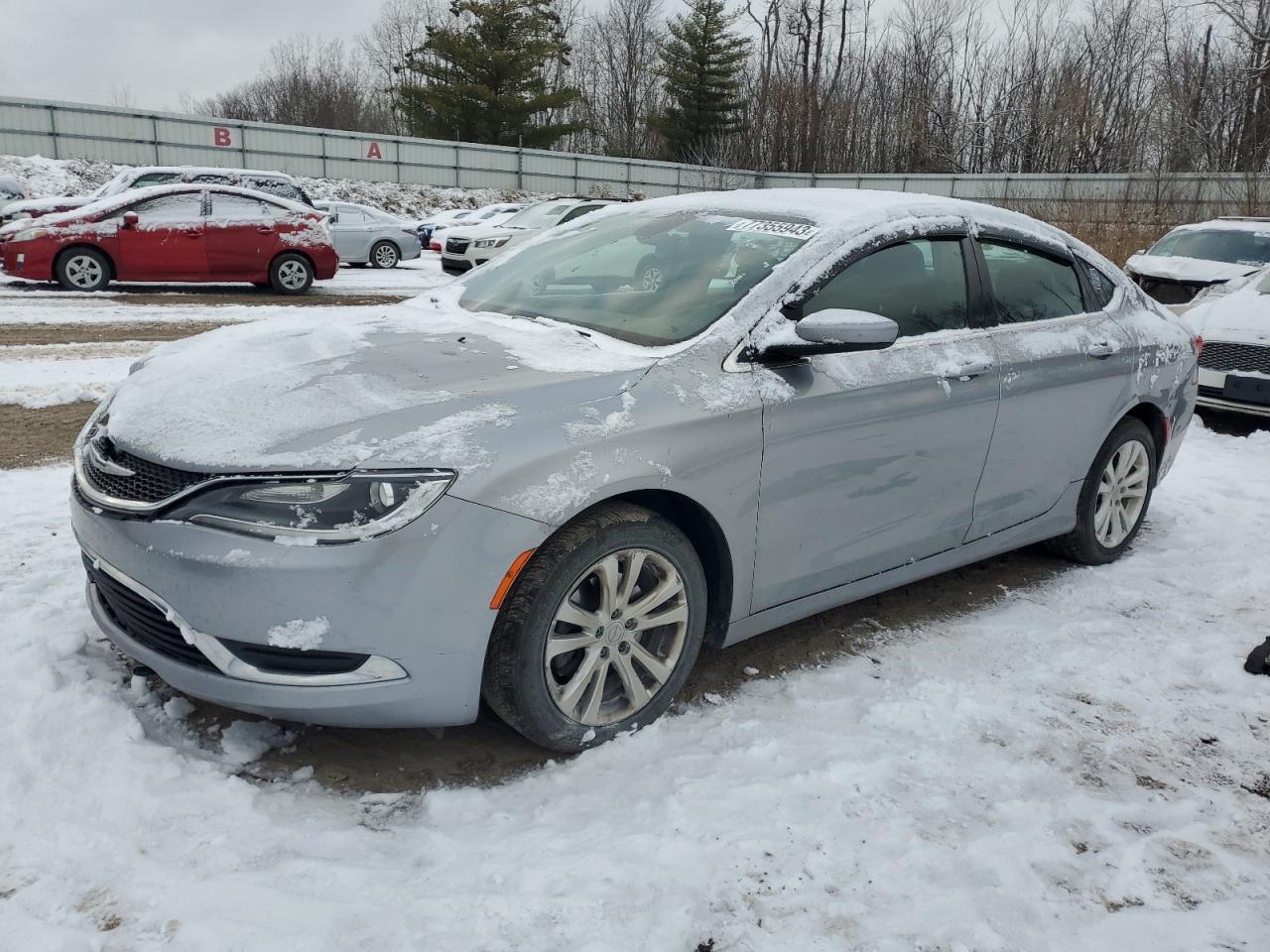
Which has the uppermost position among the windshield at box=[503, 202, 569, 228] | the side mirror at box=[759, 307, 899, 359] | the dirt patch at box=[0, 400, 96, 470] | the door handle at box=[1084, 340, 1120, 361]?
the windshield at box=[503, 202, 569, 228]

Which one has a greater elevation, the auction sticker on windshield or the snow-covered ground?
the auction sticker on windshield

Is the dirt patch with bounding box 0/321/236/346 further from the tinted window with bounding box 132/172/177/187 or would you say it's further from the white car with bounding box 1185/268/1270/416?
the white car with bounding box 1185/268/1270/416

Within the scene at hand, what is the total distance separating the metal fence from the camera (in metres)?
21.5

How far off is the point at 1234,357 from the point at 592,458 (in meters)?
7.18

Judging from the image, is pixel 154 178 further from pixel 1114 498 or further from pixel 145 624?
pixel 1114 498

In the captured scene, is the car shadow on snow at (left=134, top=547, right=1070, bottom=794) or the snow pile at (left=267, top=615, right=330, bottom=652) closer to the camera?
the snow pile at (left=267, top=615, right=330, bottom=652)

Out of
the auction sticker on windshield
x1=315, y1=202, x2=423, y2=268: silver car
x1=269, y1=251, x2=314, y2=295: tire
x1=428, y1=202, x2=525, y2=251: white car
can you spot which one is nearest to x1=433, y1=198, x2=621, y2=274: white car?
x1=428, y1=202, x2=525, y2=251: white car

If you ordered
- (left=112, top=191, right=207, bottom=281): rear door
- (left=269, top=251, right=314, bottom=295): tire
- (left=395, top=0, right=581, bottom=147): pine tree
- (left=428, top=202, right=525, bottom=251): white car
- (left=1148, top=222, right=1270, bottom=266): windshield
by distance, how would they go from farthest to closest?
(left=395, top=0, right=581, bottom=147): pine tree < (left=428, top=202, right=525, bottom=251): white car < (left=269, top=251, right=314, bottom=295): tire < (left=112, top=191, right=207, bottom=281): rear door < (left=1148, top=222, right=1270, bottom=266): windshield

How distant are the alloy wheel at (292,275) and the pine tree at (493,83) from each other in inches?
1455

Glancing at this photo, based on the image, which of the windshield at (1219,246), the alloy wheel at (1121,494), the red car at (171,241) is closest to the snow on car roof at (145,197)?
the red car at (171,241)

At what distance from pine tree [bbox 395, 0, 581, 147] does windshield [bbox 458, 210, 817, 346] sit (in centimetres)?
4762

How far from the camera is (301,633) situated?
246 cm

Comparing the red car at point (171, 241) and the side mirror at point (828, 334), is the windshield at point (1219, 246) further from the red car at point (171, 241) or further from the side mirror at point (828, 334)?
the red car at point (171, 241)

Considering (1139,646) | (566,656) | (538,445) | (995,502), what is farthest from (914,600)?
(538,445)
